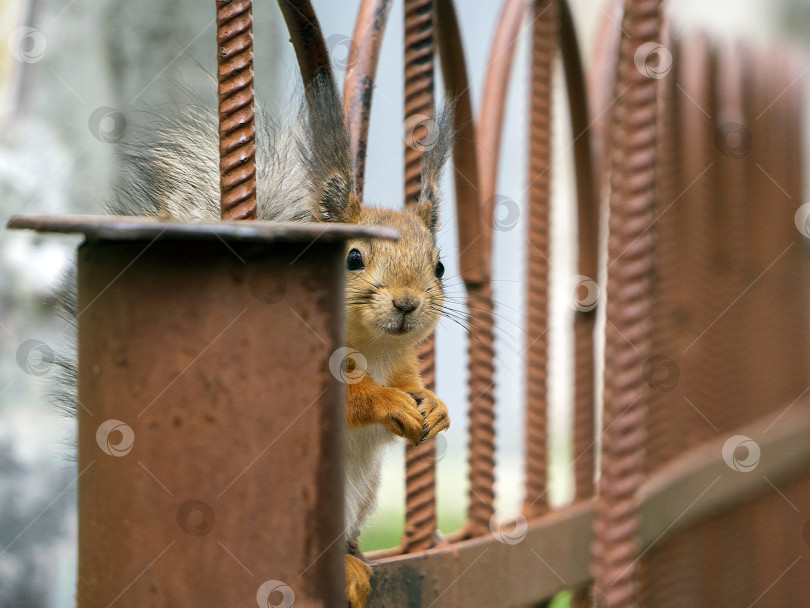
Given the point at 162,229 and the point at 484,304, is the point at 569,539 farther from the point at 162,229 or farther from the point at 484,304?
the point at 162,229

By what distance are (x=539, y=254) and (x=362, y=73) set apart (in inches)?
16.9

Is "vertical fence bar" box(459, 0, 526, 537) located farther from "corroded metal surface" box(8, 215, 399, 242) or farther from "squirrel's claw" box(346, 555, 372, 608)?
"corroded metal surface" box(8, 215, 399, 242)

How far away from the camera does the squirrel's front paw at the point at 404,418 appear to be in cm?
80

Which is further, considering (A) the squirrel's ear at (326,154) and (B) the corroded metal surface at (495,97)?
(B) the corroded metal surface at (495,97)

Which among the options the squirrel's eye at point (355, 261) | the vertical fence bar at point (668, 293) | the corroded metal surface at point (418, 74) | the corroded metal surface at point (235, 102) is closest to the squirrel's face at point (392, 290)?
the squirrel's eye at point (355, 261)

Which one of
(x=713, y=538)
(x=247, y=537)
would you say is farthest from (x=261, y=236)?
(x=713, y=538)

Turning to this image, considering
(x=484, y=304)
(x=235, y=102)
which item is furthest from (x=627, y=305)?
(x=235, y=102)

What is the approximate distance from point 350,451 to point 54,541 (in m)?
0.68

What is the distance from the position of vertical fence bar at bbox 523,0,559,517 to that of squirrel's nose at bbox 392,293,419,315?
0.83 ft

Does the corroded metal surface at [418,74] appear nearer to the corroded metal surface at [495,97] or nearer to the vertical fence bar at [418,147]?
the vertical fence bar at [418,147]

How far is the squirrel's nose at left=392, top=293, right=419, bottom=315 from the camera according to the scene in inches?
35.8

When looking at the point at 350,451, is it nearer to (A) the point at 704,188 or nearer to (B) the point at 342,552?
(B) the point at 342,552

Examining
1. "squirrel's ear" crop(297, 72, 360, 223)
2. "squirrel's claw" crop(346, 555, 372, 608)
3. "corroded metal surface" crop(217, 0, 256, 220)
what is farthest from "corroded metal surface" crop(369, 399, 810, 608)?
"corroded metal surface" crop(217, 0, 256, 220)

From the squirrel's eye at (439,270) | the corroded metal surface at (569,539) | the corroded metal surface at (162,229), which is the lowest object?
the corroded metal surface at (569,539)
